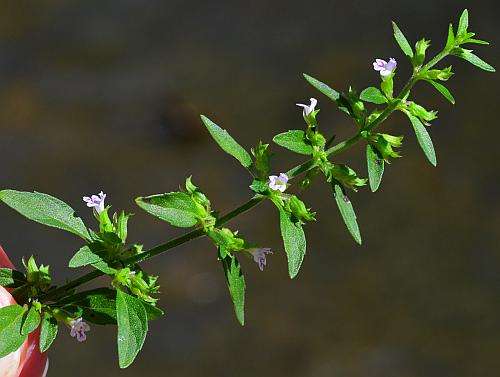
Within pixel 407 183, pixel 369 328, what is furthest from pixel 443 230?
pixel 369 328

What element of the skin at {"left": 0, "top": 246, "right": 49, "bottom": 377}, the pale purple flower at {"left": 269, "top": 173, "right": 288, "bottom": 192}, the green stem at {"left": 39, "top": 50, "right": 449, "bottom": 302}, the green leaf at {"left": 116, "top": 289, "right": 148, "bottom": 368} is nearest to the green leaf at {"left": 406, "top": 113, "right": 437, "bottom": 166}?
the green stem at {"left": 39, "top": 50, "right": 449, "bottom": 302}

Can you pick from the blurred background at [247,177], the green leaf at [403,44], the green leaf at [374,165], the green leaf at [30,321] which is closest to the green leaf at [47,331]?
the green leaf at [30,321]

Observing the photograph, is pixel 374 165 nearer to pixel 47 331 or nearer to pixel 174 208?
pixel 174 208

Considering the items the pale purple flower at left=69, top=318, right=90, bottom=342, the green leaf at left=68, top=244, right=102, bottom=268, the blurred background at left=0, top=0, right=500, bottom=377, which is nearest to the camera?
Answer: the green leaf at left=68, top=244, right=102, bottom=268

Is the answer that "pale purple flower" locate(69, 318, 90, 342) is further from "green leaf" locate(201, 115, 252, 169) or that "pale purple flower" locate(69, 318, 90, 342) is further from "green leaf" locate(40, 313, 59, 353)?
"green leaf" locate(201, 115, 252, 169)

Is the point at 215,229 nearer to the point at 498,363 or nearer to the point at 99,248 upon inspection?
the point at 99,248

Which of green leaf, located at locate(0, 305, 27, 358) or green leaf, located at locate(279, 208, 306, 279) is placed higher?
green leaf, located at locate(0, 305, 27, 358)

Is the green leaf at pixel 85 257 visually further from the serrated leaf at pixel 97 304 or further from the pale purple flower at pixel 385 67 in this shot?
the pale purple flower at pixel 385 67
